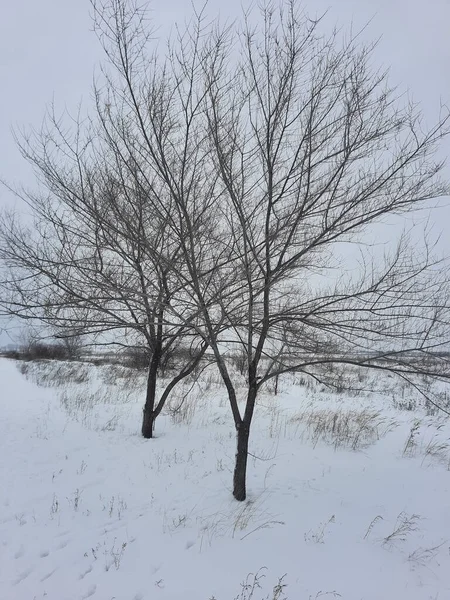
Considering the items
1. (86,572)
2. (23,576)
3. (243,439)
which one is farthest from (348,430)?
(23,576)

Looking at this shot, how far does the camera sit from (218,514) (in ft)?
12.9

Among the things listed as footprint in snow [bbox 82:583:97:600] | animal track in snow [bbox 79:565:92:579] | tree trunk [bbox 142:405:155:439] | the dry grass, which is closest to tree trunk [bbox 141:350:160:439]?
tree trunk [bbox 142:405:155:439]

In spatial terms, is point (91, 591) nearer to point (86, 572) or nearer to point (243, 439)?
point (86, 572)

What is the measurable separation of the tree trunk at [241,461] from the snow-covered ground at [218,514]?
0.19 meters

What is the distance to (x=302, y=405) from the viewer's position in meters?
11.3

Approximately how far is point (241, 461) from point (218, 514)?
0.66 metres

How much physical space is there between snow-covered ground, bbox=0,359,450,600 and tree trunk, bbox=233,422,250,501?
19cm

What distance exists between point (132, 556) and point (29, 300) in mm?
3520

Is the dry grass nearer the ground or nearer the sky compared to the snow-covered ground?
nearer the sky

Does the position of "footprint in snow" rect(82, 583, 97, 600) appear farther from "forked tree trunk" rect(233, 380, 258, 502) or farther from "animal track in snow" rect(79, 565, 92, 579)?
"forked tree trunk" rect(233, 380, 258, 502)

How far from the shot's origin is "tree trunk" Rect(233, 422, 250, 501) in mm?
4023

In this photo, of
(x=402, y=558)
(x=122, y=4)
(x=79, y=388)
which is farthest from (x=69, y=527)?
(x=79, y=388)

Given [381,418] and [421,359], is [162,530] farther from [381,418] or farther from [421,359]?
[381,418]

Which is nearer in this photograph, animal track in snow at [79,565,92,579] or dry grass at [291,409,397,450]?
animal track in snow at [79,565,92,579]
